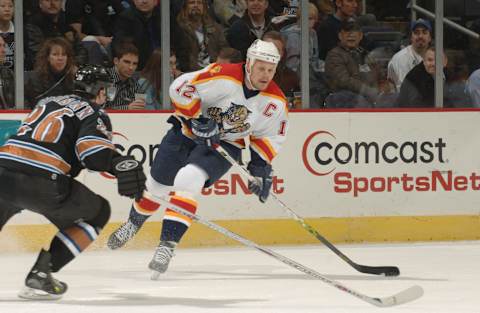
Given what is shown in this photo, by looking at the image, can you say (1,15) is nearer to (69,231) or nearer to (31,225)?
(31,225)

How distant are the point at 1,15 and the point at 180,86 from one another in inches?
62.0

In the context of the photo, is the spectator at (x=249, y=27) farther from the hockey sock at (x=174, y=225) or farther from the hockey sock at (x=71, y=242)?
the hockey sock at (x=71, y=242)

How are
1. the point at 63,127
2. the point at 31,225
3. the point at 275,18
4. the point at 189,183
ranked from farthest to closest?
the point at 275,18 → the point at 31,225 → the point at 189,183 → the point at 63,127

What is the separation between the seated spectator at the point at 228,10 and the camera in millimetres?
7402

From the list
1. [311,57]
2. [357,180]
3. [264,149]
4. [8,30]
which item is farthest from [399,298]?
[8,30]

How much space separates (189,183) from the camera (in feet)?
19.0

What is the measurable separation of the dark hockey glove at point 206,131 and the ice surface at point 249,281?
0.65 meters

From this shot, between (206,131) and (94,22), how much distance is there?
1565 millimetres

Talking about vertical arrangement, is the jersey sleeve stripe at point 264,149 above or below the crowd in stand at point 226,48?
below

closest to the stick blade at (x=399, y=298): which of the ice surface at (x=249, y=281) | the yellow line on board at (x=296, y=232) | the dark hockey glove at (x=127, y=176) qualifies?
the ice surface at (x=249, y=281)

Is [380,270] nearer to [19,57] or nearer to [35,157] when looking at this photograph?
[35,157]

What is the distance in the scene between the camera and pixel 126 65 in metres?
7.25

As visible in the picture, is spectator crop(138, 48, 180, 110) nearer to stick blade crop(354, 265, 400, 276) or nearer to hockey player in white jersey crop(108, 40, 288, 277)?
hockey player in white jersey crop(108, 40, 288, 277)

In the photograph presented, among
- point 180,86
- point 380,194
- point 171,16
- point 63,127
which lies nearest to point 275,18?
point 171,16
